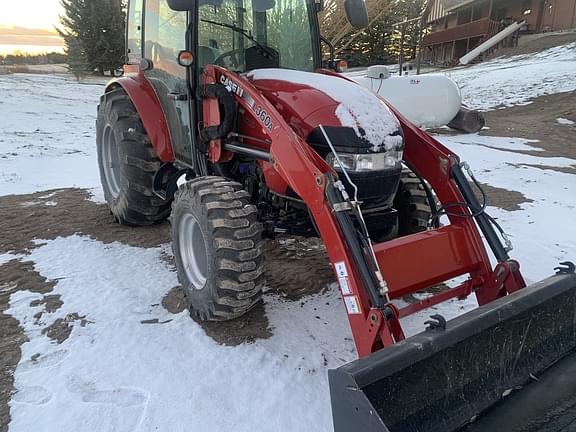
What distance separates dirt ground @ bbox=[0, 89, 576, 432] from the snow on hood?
1.39 meters

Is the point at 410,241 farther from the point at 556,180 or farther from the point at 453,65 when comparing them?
the point at 453,65

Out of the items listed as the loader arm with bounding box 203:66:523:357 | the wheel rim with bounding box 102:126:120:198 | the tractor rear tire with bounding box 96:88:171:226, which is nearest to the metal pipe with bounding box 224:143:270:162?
the loader arm with bounding box 203:66:523:357

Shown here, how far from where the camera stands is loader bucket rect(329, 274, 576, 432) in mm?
1781

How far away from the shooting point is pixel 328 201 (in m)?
2.48

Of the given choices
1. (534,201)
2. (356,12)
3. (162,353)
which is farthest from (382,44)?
(162,353)

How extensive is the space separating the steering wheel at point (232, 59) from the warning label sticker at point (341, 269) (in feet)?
6.33

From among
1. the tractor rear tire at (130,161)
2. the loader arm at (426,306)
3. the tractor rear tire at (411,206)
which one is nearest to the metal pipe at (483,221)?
the loader arm at (426,306)

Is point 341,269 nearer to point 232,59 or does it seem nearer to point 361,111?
point 361,111

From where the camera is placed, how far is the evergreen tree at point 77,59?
2369 cm

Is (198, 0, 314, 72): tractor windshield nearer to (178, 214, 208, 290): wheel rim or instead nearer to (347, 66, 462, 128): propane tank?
(178, 214, 208, 290): wheel rim

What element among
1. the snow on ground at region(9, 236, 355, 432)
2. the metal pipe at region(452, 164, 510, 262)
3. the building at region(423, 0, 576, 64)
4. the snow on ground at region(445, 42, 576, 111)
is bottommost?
the snow on ground at region(9, 236, 355, 432)

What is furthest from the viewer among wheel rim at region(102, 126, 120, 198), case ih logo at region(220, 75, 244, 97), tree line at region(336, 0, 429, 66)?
tree line at region(336, 0, 429, 66)

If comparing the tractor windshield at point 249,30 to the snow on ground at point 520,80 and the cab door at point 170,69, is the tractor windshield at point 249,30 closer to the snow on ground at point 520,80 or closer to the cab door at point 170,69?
the cab door at point 170,69

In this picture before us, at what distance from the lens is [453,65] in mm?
28453
